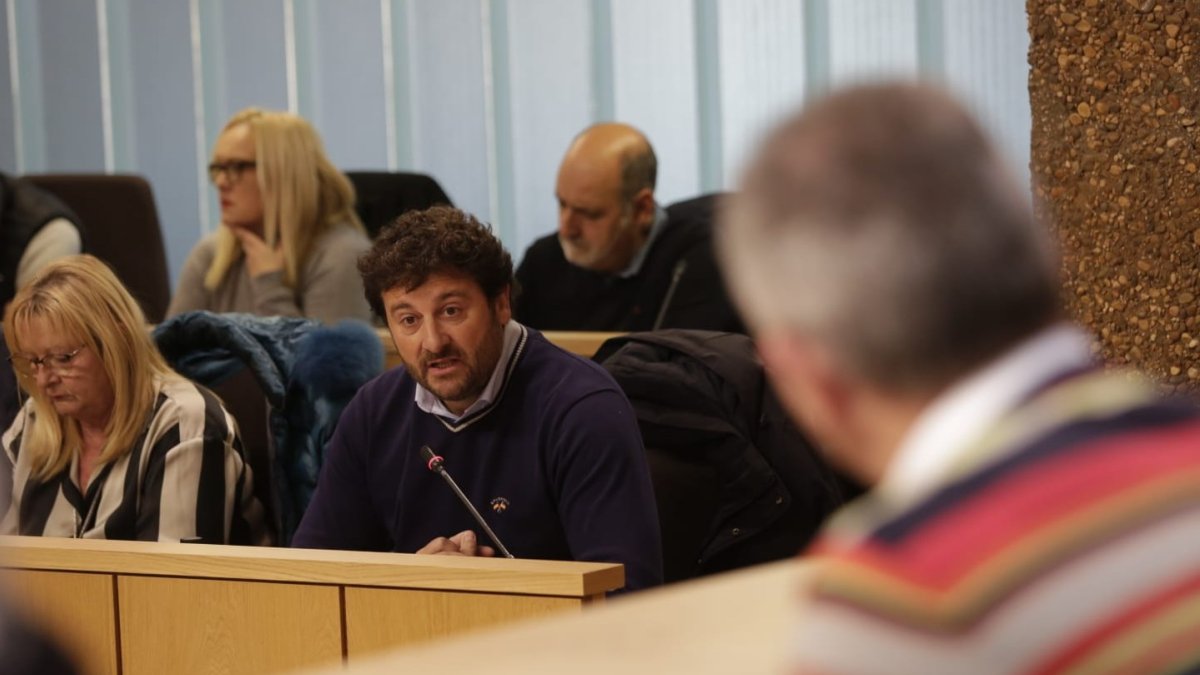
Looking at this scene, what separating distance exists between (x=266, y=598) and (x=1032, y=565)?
5.71 ft

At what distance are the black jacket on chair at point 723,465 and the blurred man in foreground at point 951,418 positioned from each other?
2057 mm

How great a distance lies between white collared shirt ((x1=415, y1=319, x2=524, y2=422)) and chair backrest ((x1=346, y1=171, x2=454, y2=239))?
202cm

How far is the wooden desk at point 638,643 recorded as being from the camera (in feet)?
3.19

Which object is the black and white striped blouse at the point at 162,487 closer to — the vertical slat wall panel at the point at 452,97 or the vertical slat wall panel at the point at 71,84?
the vertical slat wall panel at the point at 452,97

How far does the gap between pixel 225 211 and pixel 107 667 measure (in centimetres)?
209

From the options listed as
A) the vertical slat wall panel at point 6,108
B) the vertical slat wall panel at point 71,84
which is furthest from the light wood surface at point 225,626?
the vertical slat wall panel at point 6,108

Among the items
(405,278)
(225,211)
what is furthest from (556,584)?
(225,211)

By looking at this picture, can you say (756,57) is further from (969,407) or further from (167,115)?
(969,407)

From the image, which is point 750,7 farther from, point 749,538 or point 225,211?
point 749,538

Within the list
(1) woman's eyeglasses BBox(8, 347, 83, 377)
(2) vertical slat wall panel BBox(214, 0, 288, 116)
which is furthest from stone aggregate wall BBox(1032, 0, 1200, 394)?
(2) vertical slat wall panel BBox(214, 0, 288, 116)

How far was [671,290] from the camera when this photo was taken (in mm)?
4074

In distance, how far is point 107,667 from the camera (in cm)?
246

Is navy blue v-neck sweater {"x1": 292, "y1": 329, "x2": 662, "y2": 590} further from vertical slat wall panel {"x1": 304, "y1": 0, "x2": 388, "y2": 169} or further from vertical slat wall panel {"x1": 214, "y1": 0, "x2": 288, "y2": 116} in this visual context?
vertical slat wall panel {"x1": 214, "y1": 0, "x2": 288, "y2": 116}

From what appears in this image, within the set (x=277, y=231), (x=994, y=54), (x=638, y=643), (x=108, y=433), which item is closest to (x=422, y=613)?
(x=108, y=433)
